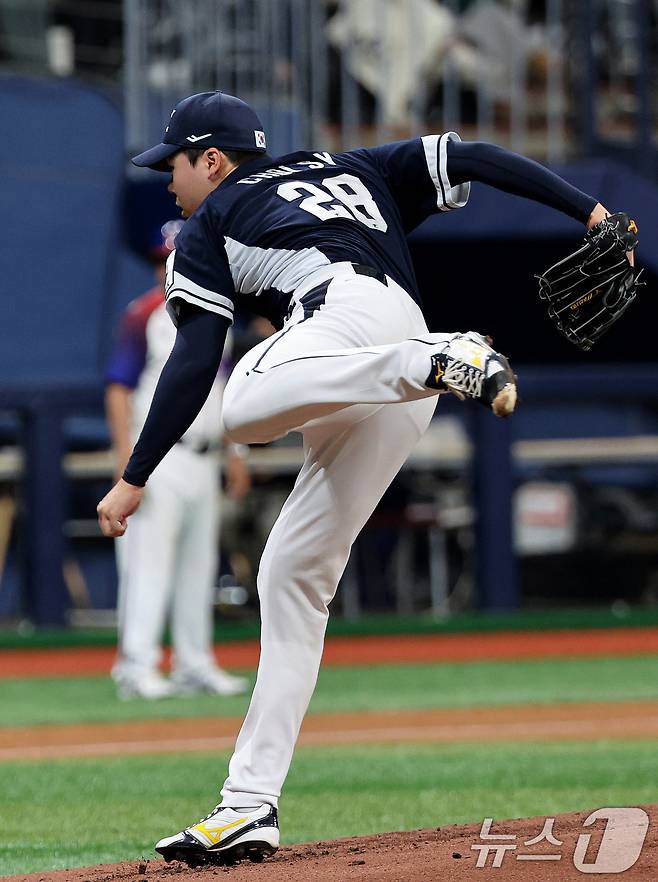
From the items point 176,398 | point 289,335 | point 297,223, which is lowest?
point 176,398

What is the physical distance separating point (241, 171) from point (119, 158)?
395 inches

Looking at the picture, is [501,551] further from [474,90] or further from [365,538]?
[474,90]

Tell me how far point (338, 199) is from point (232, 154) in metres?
0.30

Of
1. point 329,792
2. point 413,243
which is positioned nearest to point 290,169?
point 329,792

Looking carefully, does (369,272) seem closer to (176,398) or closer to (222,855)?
(176,398)

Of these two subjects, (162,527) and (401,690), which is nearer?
(162,527)

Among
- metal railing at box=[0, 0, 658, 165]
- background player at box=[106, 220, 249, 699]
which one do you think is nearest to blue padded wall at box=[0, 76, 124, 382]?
metal railing at box=[0, 0, 658, 165]

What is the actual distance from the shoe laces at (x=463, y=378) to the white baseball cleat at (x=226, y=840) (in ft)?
3.67

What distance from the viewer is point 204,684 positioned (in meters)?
8.48

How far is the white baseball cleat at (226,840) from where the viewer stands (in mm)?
3768

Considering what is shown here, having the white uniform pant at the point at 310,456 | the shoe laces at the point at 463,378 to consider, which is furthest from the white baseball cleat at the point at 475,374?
the white uniform pant at the point at 310,456

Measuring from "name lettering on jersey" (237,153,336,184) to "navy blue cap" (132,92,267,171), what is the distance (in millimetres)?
81

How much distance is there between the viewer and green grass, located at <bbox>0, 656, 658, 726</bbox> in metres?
8.02

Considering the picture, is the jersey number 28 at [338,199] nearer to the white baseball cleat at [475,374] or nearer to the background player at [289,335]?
the background player at [289,335]
